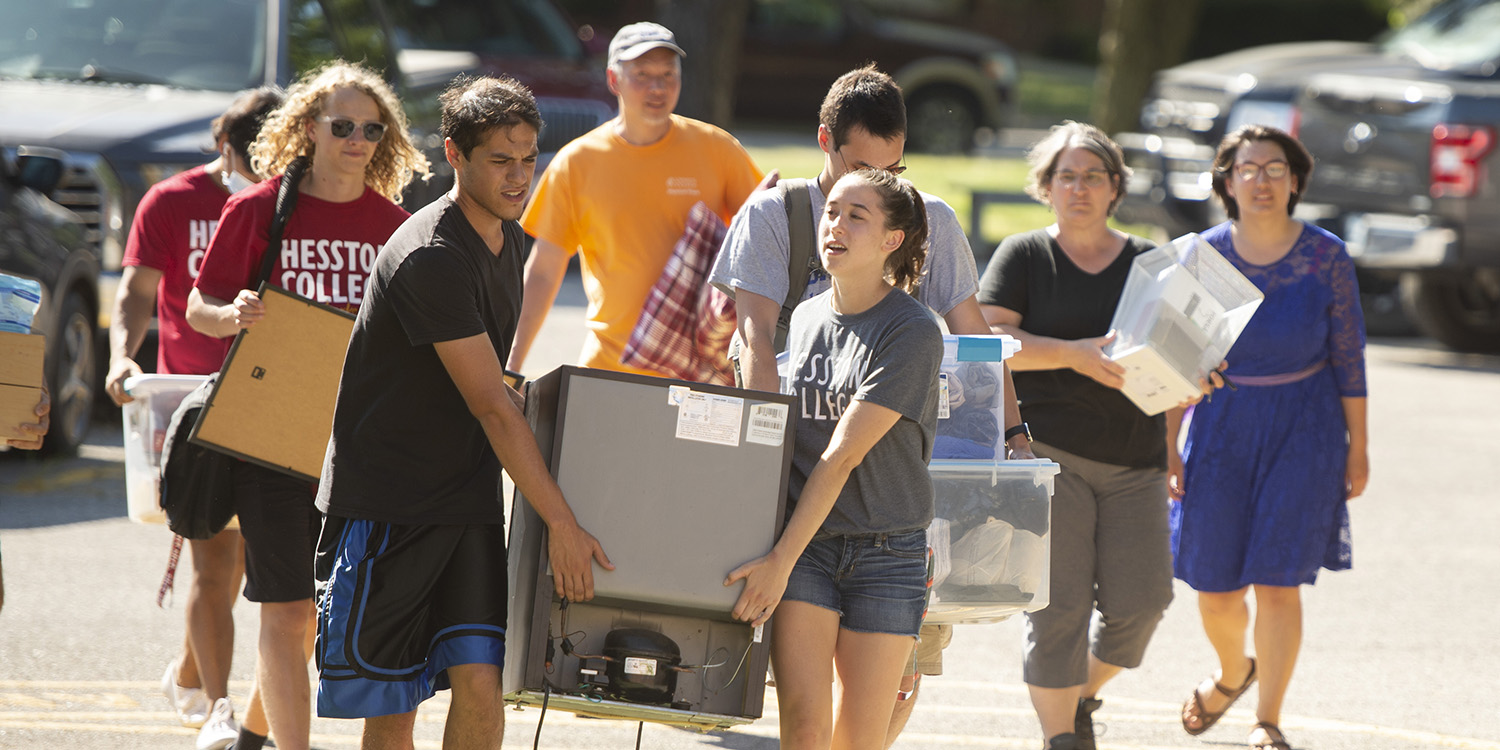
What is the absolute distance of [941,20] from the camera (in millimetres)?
35531

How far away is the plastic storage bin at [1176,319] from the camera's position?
4.68m

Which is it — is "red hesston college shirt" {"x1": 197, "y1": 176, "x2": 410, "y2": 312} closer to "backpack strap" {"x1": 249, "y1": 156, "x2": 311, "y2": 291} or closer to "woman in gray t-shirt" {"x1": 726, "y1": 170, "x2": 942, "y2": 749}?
"backpack strap" {"x1": 249, "y1": 156, "x2": 311, "y2": 291}

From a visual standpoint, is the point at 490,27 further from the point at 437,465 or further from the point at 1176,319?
the point at 437,465

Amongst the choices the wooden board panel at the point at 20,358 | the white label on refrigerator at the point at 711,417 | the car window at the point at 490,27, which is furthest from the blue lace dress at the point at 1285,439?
the car window at the point at 490,27

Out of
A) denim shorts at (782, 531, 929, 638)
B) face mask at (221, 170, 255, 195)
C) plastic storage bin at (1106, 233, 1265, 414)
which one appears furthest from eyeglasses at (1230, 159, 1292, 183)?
face mask at (221, 170, 255, 195)

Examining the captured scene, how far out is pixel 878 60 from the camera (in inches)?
969

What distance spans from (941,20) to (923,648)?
106 ft

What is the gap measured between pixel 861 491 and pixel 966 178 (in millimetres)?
16868

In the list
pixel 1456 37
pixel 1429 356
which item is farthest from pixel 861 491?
pixel 1456 37

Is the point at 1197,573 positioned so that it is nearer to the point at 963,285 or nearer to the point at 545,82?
the point at 963,285

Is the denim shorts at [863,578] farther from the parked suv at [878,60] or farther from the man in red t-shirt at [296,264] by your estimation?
the parked suv at [878,60]

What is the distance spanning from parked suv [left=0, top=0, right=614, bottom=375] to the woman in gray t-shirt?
457 cm

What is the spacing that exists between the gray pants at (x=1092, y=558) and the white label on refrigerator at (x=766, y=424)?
161cm

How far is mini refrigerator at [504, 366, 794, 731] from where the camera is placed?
12.0 ft
